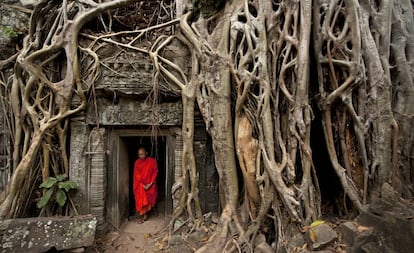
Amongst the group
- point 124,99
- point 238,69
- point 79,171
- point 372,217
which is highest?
point 238,69

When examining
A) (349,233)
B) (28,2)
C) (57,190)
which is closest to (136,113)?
(57,190)

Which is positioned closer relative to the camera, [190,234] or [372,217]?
[372,217]

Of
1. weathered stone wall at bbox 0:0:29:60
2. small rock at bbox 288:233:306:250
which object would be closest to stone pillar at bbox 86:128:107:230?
weathered stone wall at bbox 0:0:29:60

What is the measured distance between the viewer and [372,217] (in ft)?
6.47

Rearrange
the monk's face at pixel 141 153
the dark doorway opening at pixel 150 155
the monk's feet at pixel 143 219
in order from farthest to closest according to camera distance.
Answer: the dark doorway opening at pixel 150 155 < the monk's face at pixel 141 153 < the monk's feet at pixel 143 219

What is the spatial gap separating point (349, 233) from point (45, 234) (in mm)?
2975

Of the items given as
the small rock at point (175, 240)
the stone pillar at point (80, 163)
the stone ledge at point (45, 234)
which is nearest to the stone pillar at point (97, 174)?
the stone pillar at point (80, 163)

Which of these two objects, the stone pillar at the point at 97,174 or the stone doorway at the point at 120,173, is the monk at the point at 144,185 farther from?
the stone pillar at the point at 97,174

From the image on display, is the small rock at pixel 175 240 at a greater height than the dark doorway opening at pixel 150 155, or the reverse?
the dark doorway opening at pixel 150 155

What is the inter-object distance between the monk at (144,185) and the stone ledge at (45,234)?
104 cm

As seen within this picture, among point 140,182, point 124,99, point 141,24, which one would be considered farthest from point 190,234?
point 141,24

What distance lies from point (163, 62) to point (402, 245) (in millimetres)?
3048

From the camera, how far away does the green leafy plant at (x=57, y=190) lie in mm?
3113

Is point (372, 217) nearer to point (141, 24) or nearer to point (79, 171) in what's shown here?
point (79, 171)
